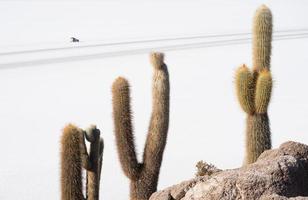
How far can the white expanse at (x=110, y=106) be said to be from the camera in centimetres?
960

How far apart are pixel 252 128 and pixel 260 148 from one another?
0.97 feet

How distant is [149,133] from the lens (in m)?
7.15

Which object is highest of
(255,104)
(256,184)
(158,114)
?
(255,104)

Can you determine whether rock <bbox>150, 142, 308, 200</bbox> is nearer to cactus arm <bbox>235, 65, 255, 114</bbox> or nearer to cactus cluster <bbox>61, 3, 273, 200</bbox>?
cactus cluster <bbox>61, 3, 273, 200</bbox>

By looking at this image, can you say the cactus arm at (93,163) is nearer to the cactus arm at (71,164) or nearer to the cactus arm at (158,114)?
the cactus arm at (71,164)

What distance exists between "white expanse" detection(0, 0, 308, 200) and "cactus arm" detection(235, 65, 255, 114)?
83.3 inches

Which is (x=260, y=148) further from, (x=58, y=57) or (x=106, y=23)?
(x=106, y=23)

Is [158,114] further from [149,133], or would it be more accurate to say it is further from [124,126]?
[124,126]

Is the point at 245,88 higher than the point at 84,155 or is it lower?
higher

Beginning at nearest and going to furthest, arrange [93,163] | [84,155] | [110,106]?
[84,155] → [93,163] → [110,106]

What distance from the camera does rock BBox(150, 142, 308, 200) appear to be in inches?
169

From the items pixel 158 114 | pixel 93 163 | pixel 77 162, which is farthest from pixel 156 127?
pixel 77 162

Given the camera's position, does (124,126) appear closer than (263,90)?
Yes

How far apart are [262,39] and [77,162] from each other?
3.87 metres
